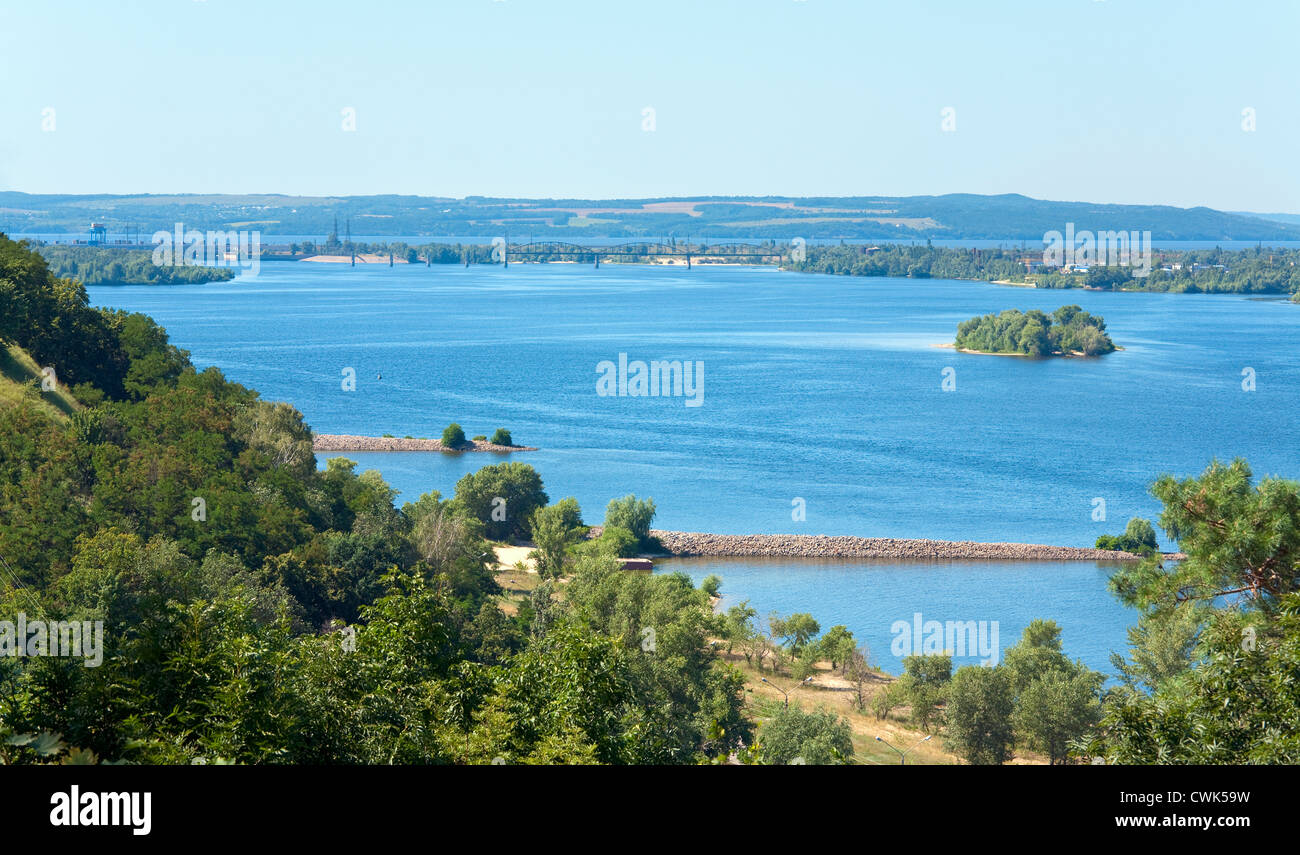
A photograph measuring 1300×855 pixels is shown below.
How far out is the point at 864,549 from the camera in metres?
47.9

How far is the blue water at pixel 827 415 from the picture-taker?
5006 centimetres

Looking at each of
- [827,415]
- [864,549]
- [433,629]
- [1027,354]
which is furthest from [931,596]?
[1027,354]

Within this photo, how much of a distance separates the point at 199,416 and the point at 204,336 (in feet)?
273

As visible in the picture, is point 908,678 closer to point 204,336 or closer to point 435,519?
point 435,519

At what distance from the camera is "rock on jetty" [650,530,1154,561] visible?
47.6m

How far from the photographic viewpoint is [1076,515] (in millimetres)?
55469

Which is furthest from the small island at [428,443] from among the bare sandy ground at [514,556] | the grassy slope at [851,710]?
the grassy slope at [851,710]

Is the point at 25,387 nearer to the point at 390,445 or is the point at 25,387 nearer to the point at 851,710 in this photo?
the point at 851,710

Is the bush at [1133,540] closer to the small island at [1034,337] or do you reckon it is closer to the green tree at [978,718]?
the green tree at [978,718]

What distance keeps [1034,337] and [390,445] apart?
7107cm

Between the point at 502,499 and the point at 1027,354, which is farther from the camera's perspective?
the point at 1027,354

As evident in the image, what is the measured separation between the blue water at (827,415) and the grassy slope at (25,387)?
73.3ft

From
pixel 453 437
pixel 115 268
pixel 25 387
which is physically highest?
pixel 115 268
